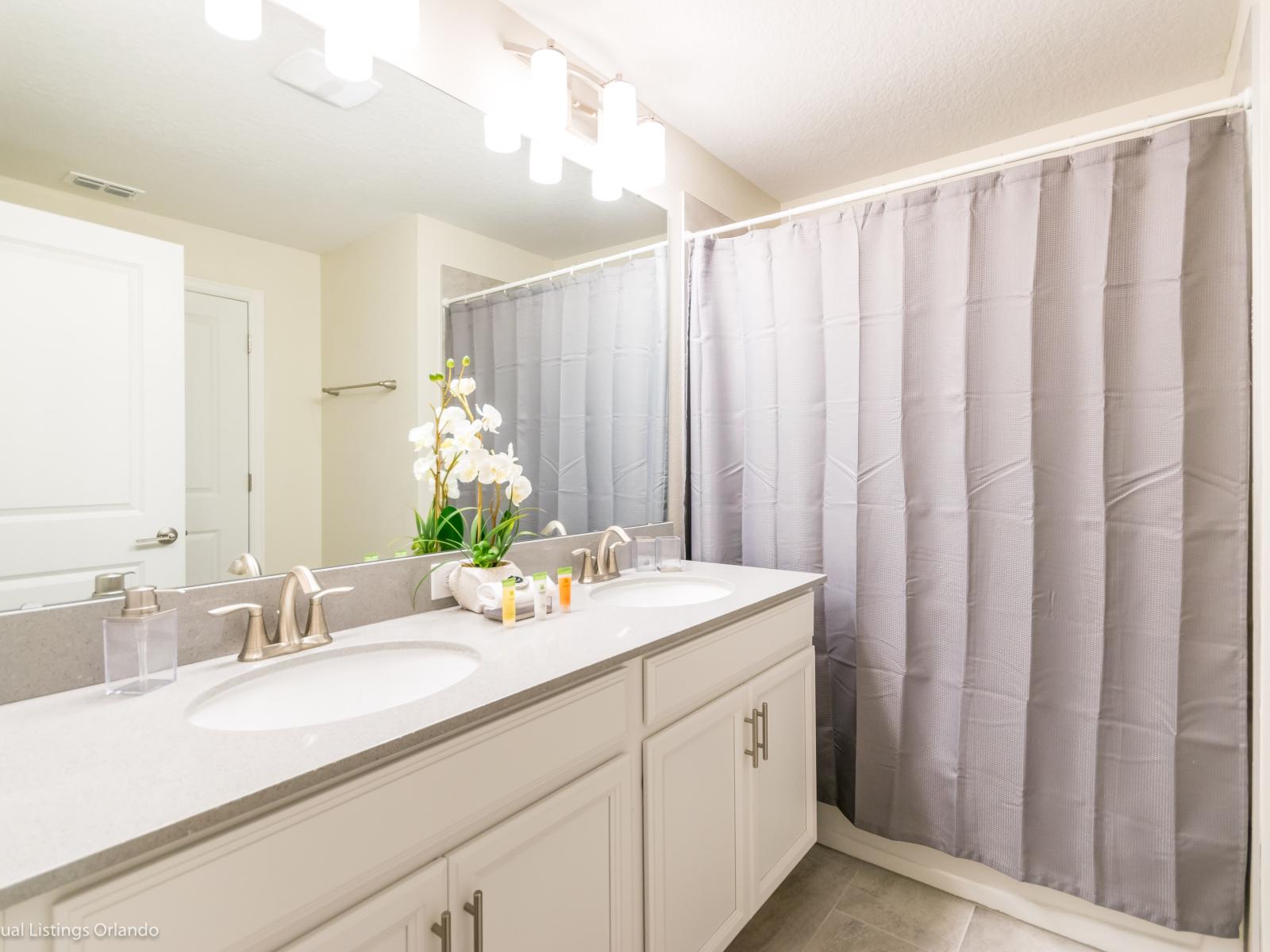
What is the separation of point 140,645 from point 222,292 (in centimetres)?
61

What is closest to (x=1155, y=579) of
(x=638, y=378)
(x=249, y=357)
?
(x=638, y=378)

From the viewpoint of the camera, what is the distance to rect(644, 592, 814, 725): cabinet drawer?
4.07 ft

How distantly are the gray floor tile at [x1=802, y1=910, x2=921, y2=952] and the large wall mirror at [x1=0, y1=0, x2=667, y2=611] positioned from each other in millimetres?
1348

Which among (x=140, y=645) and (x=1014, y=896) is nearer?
(x=140, y=645)

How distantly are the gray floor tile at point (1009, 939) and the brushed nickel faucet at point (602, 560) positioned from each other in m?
1.29

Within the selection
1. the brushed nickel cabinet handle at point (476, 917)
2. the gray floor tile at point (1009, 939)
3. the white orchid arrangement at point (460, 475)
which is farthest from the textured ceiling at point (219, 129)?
the gray floor tile at point (1009, 939)

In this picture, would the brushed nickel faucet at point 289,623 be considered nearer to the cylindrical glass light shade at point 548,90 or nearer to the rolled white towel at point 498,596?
the rolled white towel at point 498,596

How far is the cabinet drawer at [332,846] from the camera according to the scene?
602mm

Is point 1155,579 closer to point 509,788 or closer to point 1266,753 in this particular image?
point 1266,753

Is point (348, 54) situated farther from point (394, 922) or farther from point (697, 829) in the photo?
point (697, 829)

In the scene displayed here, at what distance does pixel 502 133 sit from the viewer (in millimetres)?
1615

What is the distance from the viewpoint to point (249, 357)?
1.18m

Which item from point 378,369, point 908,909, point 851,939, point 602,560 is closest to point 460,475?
point 378,369

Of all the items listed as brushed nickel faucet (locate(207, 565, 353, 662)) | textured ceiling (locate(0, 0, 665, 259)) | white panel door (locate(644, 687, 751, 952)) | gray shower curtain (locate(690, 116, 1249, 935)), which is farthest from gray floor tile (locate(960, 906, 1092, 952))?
textured ceiling (locate(0, 0, 665, 259))
